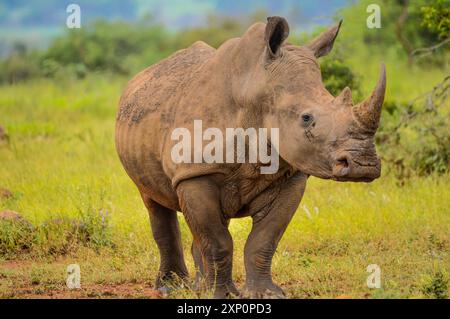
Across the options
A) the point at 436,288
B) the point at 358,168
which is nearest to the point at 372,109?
the point at 358,168

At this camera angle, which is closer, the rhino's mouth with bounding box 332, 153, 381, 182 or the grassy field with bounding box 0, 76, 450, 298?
the rhino's mouth with bounding box 332, 153, 381, 182

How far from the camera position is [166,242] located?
27.0ft

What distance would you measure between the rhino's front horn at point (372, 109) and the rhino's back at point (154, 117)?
1667 mm

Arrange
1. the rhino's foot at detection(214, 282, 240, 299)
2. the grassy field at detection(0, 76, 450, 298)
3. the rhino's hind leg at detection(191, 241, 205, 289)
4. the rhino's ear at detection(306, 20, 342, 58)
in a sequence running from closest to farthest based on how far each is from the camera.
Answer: the rhino's ear at detection(306, 20, 342, 58)
the rhino's foot at detection(214, 282, 240, 299)
the rhino's hind leg at detection(191, 241, 205, 289)
the grassy field at detection(0, 76, 450, 298)

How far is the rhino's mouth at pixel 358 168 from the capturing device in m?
6.06

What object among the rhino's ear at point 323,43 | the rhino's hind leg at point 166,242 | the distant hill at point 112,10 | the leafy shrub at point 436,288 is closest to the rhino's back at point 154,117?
the rhino's hind leg at point 166,242

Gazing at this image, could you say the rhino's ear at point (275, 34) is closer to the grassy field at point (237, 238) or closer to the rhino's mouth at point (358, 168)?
the rhino's mouth at point (358, 168)

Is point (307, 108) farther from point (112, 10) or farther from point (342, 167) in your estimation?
point (112, 10)

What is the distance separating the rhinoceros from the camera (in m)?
6.26

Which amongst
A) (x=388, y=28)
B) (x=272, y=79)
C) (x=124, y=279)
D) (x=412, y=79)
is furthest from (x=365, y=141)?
(x=388, y=28)

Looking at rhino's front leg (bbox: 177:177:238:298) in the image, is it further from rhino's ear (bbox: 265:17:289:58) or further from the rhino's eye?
rhino's ear (bbox: 265:17:289:58)

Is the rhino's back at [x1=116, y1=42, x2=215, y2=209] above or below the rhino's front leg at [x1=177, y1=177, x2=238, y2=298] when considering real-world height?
above

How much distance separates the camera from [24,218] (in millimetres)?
9945

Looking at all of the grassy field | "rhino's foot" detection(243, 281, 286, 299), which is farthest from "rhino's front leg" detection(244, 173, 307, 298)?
the grassy field
